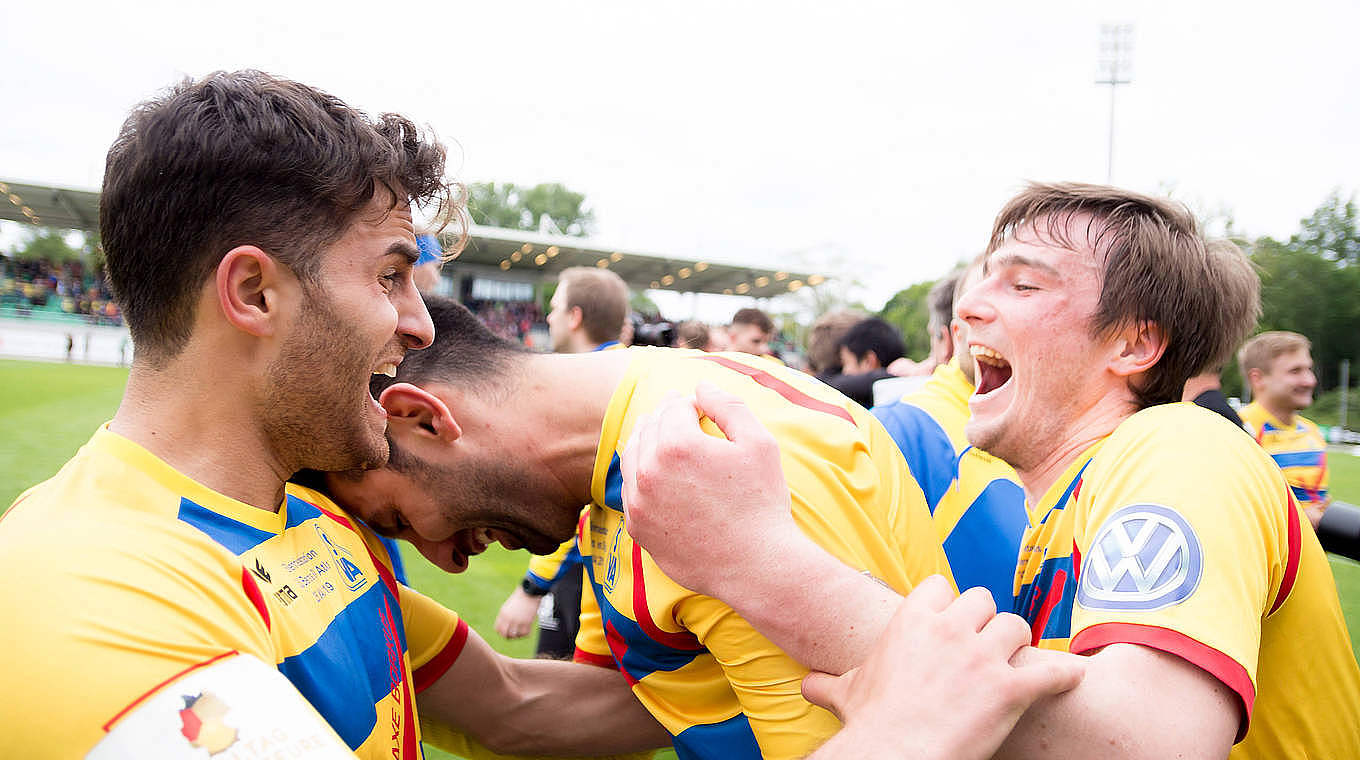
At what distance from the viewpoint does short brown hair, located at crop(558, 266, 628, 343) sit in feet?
21.7

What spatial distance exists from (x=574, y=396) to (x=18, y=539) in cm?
118

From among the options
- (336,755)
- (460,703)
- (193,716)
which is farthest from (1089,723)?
(460,703)

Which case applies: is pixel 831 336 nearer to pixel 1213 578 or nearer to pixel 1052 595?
pixel 1052 595

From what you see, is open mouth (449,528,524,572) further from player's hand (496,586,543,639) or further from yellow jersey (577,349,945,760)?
player's hand (496,586,543,639)

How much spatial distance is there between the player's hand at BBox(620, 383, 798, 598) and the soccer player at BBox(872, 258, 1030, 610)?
130 centimetres

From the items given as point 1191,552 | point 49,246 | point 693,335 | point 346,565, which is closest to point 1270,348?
point 693,335

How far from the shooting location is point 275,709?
3.70 ft

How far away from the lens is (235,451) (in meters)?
A: 1.68

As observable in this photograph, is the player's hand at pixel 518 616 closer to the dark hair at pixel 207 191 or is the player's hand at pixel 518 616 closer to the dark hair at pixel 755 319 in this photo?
the dark hair at pixel 207 191

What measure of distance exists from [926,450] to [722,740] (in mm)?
1517

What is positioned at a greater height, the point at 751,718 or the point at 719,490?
the point at 719,490

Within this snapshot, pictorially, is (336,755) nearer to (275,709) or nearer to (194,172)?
(275,709)

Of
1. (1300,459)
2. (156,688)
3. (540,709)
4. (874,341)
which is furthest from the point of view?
(1300,459)

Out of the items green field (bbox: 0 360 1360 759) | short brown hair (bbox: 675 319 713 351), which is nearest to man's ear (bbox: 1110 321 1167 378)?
green field (bbox: 0 360 1360 759)
